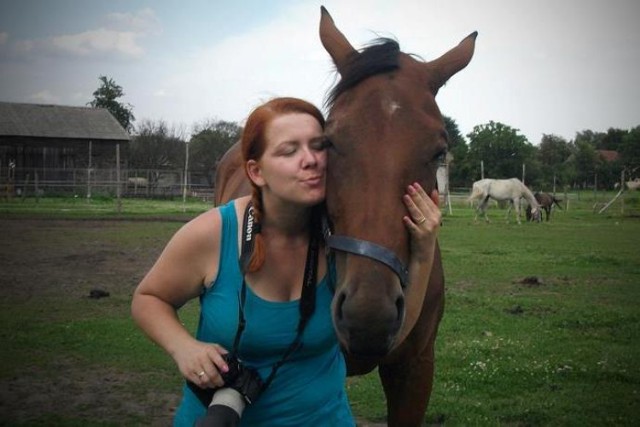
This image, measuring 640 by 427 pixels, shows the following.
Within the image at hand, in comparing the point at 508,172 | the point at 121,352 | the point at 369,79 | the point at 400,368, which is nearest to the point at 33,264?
the point at 121,352

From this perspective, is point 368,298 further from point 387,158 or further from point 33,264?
point 33,264

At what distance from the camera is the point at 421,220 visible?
6.90 ft

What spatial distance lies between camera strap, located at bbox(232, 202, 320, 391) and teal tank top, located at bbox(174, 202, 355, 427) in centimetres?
3

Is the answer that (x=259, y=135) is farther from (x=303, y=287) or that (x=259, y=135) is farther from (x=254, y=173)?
(x=303, y=287)

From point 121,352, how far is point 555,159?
6895cm

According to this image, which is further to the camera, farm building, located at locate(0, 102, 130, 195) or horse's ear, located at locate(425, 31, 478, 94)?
farm building, located at locate(0, 102, 130, 195)

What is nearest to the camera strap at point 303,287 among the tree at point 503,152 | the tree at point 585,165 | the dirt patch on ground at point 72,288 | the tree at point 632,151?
the dirt patch on ground at point 72,288

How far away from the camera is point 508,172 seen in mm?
56531

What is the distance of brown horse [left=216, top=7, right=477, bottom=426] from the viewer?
198cm

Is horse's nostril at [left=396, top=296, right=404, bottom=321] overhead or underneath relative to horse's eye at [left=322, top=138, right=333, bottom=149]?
underneath

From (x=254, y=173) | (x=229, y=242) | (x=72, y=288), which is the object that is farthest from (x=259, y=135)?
(x=72, y=288)

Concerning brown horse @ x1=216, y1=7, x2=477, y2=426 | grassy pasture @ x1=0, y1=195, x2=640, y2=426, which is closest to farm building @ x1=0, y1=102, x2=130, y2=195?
grassy pasture @ x1=0, y1=195, x2=640, y2=426

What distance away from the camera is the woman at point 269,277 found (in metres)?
2.16

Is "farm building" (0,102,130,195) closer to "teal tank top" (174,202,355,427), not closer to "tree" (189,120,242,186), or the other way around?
"tree" (189,120,242,186)
